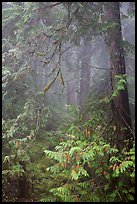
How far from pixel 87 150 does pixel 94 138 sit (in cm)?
89

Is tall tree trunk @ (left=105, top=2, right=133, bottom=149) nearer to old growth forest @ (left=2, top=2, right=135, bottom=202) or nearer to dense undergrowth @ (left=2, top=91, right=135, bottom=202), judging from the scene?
old growth forest @ (left=2, top=2, right=135, bottom=202)

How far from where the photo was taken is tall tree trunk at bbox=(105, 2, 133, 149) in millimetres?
7182

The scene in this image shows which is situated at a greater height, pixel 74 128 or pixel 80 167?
pixel 74 128

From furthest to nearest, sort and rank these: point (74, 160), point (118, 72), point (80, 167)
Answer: point (118, 72) < point (74, 160) < point (80, 167)

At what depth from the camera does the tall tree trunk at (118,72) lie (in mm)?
7182

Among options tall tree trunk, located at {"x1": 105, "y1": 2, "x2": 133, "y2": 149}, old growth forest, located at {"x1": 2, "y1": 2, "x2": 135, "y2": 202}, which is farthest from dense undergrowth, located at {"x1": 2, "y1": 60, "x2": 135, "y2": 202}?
tall tree trunk, located at {"x1": 105, "y1": 2, "x2": 133, "y2": 149}

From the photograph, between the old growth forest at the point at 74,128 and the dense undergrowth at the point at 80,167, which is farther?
the old growth forest at the point at 74,128

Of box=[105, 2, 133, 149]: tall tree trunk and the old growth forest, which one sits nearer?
the old growth forest

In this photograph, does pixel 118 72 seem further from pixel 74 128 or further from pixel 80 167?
pixel 80 167

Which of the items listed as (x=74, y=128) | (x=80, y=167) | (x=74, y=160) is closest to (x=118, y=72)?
(x=74, y=128)

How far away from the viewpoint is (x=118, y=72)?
770 cm

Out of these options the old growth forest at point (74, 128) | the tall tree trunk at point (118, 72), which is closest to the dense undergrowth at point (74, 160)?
→ the old growth forest at point (74, 128)

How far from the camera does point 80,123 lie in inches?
295

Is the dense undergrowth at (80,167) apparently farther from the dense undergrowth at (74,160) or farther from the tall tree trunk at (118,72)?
the tall tree trunk at (118,72)
